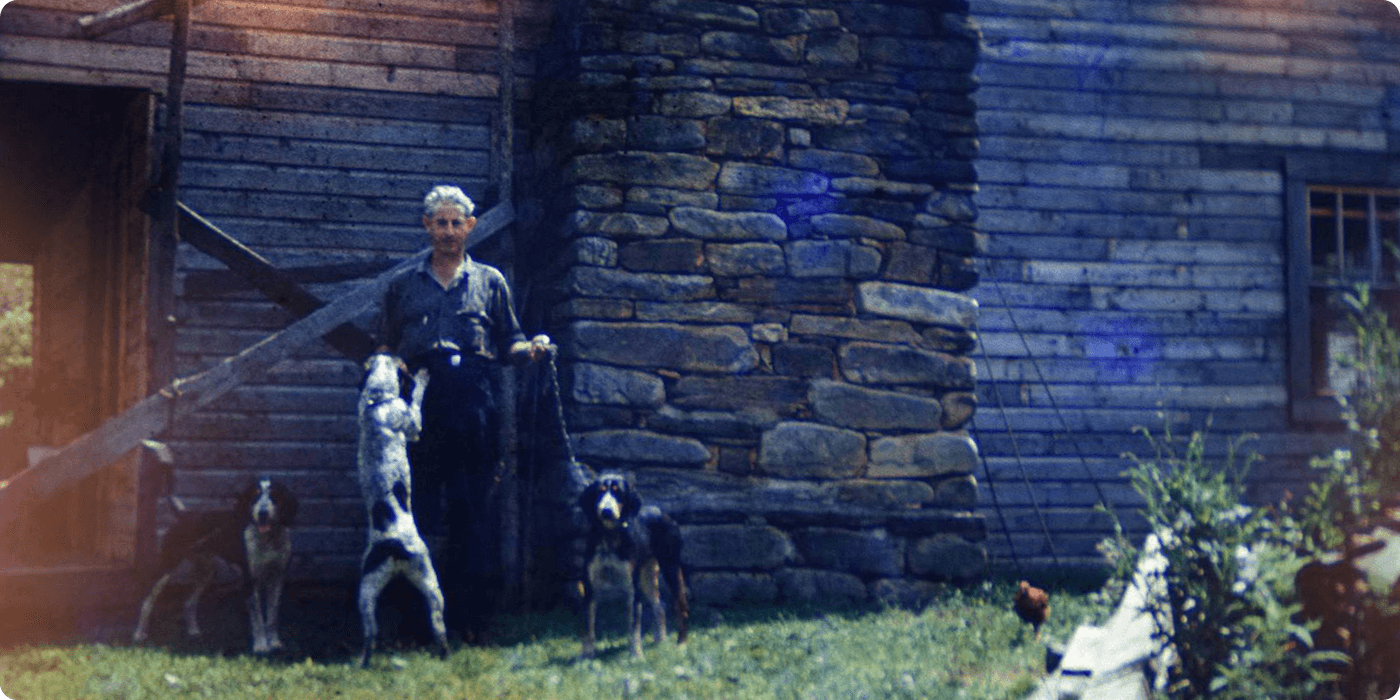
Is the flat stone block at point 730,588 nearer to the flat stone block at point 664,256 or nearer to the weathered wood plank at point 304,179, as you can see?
the flat stone block at point 664,256

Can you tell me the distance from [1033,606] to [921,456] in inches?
60.3

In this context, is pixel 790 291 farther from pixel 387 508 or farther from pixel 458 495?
pixel 387 508

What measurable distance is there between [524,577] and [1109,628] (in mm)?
3306

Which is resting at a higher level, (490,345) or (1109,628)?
(490,345)

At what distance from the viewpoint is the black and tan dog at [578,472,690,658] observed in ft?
17.7

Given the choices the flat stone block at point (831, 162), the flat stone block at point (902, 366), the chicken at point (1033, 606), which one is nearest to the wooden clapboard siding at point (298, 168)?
the flat stone block at point (831, 162)

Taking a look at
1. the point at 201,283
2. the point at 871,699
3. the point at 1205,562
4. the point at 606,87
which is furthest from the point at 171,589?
the point at 1205,562

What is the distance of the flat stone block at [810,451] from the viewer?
6.86m

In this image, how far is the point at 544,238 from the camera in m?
7.32

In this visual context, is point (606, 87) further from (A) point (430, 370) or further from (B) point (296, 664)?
(B) point (296, 664)

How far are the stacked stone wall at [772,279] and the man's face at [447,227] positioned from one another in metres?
0.91

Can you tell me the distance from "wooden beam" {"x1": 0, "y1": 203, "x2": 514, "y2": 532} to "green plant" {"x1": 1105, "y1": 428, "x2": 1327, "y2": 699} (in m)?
3.84

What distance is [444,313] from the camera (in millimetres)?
5875

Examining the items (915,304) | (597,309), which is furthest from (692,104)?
(915,304)
